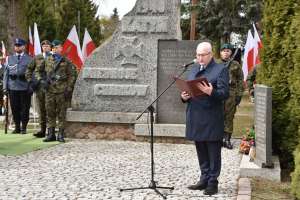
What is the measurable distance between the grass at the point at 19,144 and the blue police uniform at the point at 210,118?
4.21 meters

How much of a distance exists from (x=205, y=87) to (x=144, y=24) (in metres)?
5.65

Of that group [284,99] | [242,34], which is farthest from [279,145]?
[242,34]

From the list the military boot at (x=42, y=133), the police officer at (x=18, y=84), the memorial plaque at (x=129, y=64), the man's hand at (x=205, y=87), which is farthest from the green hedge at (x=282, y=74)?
the police officer at (x=18, y=84)

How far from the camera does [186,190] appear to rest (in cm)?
684

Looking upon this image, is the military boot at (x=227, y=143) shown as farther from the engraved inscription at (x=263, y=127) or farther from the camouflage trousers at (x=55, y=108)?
the camouflage trousers at (x=55, y=108)

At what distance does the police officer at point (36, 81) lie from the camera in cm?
1137

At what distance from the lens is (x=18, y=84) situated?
12461 millimetres

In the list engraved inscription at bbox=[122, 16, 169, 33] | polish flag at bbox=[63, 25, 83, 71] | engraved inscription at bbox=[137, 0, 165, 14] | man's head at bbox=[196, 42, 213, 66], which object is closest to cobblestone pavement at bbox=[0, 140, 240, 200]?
man's head at bbox=[196, 42, 213, 66]

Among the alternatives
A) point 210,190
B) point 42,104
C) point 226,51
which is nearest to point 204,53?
point 210,190

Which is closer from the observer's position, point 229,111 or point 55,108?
point 229,111

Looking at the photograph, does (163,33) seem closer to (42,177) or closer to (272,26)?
(272,26)

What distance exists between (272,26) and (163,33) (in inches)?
130

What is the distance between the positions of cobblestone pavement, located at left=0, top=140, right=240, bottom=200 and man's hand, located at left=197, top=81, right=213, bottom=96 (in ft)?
3.96

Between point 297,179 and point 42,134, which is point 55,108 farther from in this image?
point 297,179
